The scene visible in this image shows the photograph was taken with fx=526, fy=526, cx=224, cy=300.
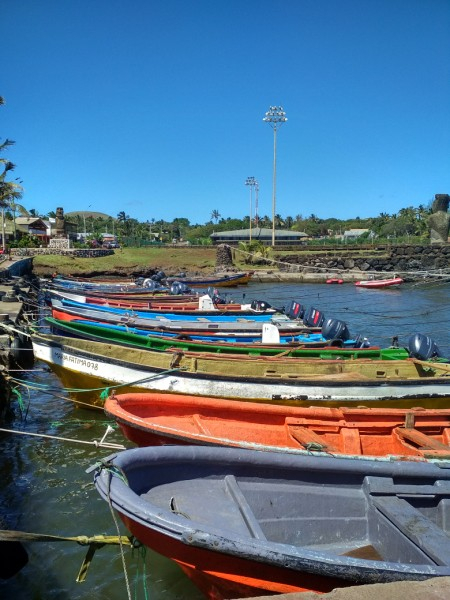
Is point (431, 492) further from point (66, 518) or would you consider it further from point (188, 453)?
point (66, 518)

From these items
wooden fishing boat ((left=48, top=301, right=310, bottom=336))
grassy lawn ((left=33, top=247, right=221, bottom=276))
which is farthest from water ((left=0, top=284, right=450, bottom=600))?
grassy lawn ((left=33, top=247, right=221, bottom=276))

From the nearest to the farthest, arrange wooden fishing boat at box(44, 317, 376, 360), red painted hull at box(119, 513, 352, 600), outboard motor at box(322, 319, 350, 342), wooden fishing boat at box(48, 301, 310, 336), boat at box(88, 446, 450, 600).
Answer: boat at box(88, 446, 450, 600), red painted hull at box(119, 513, 352, 600), wooden fishing boat at box(44, 317, 376, 360), outboard motor at box(322, 319, 350, 342), wooden fishing boat at box(48, 301, 310, 336)

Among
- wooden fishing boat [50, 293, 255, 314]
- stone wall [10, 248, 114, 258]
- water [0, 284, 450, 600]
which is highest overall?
stone wall [10, 248, 114, 258]

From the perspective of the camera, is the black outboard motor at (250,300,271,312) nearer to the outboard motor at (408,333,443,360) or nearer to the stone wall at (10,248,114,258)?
the outboard motor at (408,333,443,360)

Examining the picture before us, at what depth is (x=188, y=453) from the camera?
5.21 m

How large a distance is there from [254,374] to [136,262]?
49041 millimetres

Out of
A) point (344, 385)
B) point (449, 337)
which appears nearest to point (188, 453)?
point (344, 385)

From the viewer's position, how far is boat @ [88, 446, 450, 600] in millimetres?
3887

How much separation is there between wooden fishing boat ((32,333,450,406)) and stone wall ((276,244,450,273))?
49.7 meters

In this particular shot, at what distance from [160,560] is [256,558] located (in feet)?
10.0

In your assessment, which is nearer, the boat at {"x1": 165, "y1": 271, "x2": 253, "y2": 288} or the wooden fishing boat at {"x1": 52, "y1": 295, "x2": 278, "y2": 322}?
the wooden fishing boat at {"x1": 52, "y1": 295, "x2": 278, "y2": 322}

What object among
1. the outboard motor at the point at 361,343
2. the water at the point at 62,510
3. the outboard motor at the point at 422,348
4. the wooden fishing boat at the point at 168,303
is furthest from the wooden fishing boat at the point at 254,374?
the wooden fishing boat at the point at 168,303

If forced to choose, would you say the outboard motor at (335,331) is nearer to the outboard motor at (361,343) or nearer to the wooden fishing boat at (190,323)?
the outboard motor at (361,343)

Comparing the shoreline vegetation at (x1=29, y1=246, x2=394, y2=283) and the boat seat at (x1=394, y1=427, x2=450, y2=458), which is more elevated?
the shoreline vegetation at (x1=29, y1=246, x2=394, y2=283)
